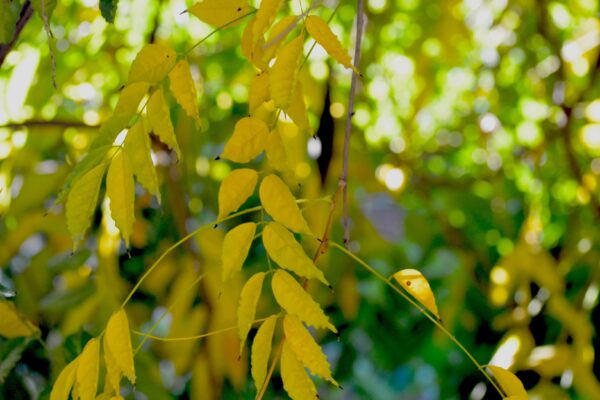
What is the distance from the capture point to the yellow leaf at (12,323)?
0.77 metres

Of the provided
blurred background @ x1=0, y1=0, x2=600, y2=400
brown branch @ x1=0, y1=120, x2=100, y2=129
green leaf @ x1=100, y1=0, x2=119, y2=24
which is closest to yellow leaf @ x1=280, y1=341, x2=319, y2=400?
green leaf @ x1=100, y1=0, x2=119, y2=24

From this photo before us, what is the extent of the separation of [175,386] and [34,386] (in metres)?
0.19

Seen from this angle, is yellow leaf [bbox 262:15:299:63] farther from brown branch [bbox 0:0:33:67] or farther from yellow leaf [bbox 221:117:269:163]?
brown branch [bbox 0:0:33:67]

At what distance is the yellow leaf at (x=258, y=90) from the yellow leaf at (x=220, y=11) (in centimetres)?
4

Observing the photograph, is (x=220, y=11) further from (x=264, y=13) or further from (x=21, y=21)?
(x=21, y=21)

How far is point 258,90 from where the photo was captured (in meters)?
0.57

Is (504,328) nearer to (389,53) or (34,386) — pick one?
(389,53)

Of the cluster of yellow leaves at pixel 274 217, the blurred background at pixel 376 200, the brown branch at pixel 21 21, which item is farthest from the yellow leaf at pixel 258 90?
the blurred background at pixel 376 200

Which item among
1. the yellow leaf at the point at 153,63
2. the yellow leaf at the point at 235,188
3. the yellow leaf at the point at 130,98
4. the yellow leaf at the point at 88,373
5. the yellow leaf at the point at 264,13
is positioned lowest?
the yellow leaf at the point at 88,373

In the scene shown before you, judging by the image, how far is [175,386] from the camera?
1.22m

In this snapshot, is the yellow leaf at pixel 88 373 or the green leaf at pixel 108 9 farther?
the green leaf at pixel 108 9

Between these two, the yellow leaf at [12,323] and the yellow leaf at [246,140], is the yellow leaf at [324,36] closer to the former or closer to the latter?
the yellow leaf at [246,140]

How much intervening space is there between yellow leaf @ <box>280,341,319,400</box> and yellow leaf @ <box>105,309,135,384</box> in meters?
0.08

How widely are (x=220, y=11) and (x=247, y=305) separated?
0.17m
